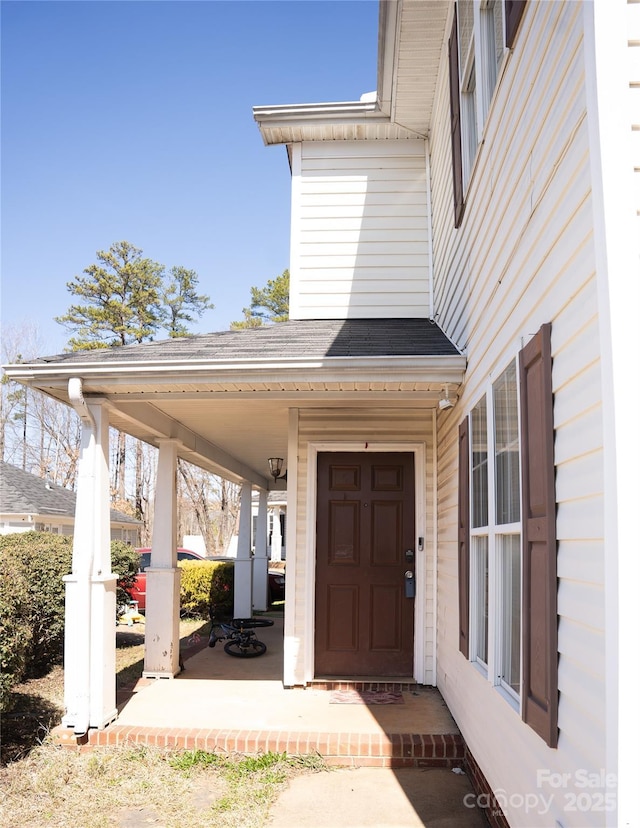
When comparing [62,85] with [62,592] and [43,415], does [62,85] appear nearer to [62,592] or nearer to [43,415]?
[62,592]

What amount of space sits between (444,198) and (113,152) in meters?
11.3

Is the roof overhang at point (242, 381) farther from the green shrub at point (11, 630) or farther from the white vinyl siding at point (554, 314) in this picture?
the green shrub at point (11, 630)

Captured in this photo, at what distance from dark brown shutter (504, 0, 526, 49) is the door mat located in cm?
512

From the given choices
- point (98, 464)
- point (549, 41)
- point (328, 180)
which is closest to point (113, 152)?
point (328, 180)

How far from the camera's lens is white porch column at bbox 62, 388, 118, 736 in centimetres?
543

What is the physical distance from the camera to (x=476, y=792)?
4.49m

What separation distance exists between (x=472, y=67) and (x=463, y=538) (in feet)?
11.1

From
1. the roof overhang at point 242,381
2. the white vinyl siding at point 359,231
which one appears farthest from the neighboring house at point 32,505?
the roof overhang at point 242,381

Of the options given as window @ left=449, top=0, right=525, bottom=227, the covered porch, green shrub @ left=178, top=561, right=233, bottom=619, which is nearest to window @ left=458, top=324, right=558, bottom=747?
the covered porch

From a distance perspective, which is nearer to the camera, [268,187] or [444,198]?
[444,198]

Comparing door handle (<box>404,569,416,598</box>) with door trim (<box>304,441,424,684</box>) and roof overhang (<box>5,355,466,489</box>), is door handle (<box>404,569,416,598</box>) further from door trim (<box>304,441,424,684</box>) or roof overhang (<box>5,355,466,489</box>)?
roof overhang (<box>5,355,466,489</box>)

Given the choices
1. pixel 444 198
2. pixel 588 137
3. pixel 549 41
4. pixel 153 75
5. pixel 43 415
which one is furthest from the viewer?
pixel 43 415

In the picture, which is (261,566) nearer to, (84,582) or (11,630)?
(84,582)

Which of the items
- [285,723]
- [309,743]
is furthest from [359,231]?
[309,743]
